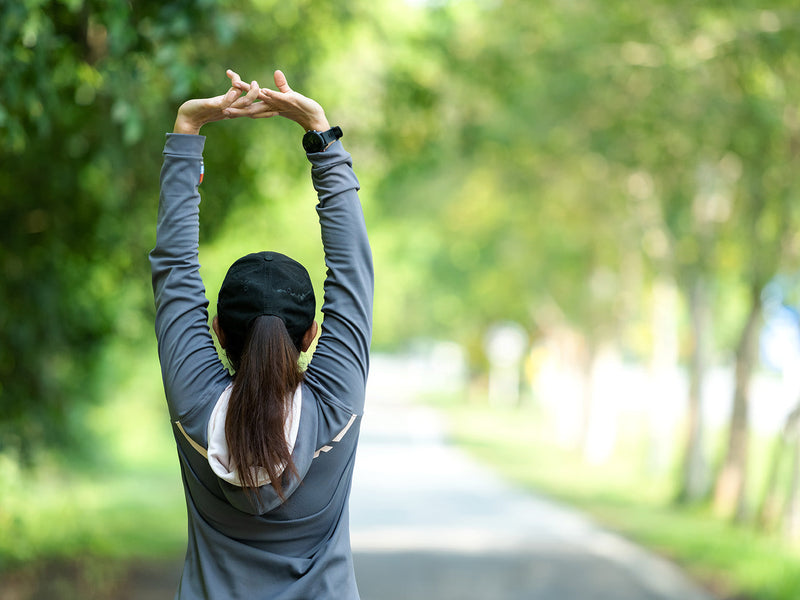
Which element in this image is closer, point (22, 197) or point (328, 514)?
point (328, 514)

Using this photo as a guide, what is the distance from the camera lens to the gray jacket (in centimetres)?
230

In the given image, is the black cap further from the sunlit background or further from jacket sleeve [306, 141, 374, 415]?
the sunlit background

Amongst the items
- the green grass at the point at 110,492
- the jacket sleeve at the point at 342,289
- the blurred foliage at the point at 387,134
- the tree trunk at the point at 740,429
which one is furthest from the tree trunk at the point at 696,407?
the jacket sleeve at the point at 342,289

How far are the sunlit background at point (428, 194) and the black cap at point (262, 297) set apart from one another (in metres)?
2.54

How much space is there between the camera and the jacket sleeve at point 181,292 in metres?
2.33

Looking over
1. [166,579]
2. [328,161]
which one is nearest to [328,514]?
[328,161]

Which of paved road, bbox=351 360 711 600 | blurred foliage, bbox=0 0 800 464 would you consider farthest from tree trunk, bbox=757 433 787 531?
blurred foliage, bbox=0 0 800 464

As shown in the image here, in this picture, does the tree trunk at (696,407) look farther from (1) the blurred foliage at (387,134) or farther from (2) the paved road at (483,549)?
(2) the paved road at (483,549)

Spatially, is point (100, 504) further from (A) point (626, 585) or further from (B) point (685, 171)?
(B) point (685, 171)

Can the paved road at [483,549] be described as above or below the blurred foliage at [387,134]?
below

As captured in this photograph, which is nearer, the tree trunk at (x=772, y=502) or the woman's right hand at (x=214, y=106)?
the woman's right hand at (x=214, y=106)

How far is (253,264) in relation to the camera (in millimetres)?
2357

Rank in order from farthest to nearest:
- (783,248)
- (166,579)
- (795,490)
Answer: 1. (783,248)
2. (795,490)
3. (166,579)

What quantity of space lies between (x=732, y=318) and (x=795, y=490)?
46.0m
